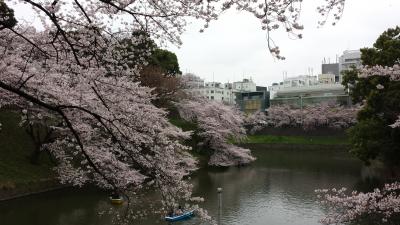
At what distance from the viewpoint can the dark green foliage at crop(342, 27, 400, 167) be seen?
1659 cm

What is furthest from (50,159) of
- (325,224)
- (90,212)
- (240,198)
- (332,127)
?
(332,127)

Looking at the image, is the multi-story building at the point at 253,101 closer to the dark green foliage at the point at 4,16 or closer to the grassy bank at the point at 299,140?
the grassy bank at the point at 299,140

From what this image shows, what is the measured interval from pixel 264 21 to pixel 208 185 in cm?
1720

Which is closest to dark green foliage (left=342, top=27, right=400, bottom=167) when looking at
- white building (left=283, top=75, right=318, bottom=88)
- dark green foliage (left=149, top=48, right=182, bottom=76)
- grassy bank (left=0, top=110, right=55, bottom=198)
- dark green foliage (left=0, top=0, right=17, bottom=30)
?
dark green foliage (left=0, top=0, right=17, bottom=30)

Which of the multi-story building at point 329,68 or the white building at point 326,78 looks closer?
the white building at point 326,78

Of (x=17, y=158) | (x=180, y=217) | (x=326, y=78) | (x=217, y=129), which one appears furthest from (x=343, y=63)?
(x=180, y=217)

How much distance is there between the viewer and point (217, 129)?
28.6 m

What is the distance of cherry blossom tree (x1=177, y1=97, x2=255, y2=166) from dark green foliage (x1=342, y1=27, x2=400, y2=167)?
9609 millimetres

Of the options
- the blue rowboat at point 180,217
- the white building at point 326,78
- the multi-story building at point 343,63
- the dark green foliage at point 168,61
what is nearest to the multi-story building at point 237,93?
the dark green foliage at point 168,61

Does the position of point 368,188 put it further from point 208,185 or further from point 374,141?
point 208,185

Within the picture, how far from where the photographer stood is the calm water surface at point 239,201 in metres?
13.9

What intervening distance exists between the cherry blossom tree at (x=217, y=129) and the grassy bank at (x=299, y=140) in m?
13.5

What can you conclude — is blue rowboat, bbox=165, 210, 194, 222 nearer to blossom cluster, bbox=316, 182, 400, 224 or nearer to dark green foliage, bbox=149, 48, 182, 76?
blossom cluster, bbox=316, 182, 400, 224

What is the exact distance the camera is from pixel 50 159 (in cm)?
1972
